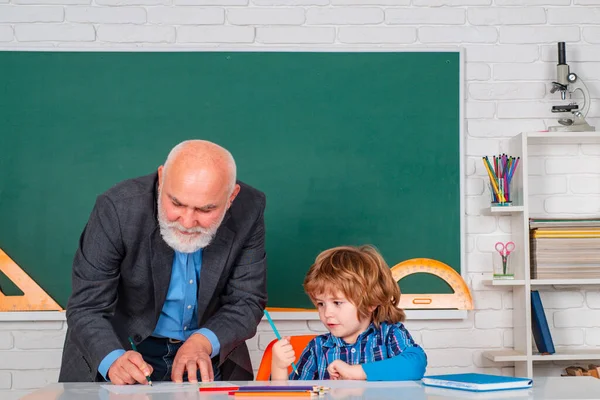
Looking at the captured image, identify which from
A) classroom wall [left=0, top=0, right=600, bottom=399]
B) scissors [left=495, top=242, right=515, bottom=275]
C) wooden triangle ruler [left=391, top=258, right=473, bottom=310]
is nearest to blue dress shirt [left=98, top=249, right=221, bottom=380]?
classroom wall [left=0, top=0, right=600, bottom=399]

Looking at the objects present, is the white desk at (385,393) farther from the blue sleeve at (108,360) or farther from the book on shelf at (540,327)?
the book on shelf at (540,327)

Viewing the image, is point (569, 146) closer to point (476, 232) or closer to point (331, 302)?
point (476, 232)

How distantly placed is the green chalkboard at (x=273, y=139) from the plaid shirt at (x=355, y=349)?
1.09 meters

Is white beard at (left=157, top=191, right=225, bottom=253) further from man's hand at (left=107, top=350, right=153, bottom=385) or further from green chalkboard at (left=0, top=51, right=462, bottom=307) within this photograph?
green chalkboard at (left=0, top=51, right=462, bottom=307)

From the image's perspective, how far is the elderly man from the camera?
2086mm

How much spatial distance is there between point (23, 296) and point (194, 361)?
1.52m

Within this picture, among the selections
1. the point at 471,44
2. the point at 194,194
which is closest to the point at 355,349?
the point at 194,194

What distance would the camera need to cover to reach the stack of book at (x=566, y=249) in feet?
10.4

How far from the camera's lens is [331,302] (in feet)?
7.22

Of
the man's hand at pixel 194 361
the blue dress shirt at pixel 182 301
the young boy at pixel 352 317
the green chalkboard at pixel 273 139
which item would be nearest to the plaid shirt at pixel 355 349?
the young boy at pixel 352 317

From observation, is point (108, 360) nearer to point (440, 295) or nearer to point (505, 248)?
point (440, 295)

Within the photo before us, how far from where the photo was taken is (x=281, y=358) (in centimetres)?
198

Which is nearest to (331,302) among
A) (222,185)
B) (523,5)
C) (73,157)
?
(222,185)

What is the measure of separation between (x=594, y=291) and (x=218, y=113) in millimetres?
1792
